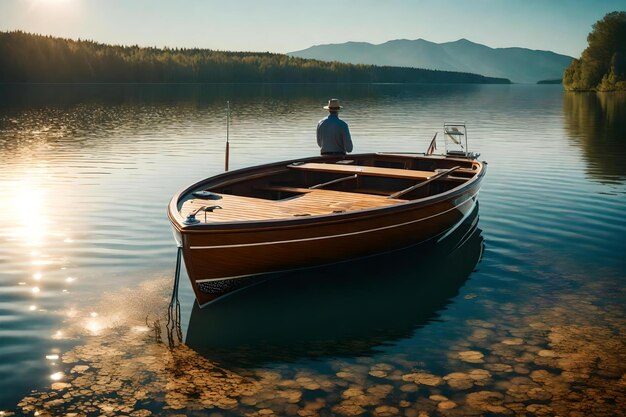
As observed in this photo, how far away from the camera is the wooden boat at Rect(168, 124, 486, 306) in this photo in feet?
30.0

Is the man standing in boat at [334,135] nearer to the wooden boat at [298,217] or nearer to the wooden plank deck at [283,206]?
the wooden boat at [298,217]

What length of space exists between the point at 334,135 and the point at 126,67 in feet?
409

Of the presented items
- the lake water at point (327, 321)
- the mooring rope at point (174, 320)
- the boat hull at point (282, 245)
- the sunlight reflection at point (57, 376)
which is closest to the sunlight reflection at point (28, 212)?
the lake water at point (327, 321)

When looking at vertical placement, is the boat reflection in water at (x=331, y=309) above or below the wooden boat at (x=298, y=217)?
below

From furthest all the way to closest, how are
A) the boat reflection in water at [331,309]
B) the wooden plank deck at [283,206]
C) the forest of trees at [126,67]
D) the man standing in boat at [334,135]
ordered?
the forest of trees at [126,67], the man standing in boat at [334,135], the wooden plank deck at [283,206], the boat reflection in water at [331,309]

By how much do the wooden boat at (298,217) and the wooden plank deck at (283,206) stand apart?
0.05 feet

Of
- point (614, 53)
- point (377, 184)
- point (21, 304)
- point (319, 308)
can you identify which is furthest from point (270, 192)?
point (614, 53)

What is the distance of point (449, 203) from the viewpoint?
1233cm

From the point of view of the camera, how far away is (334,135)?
634 inches

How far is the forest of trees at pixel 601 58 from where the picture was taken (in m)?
119

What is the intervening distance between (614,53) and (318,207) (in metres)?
126

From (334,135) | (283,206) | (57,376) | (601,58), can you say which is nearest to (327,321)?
(283,206)

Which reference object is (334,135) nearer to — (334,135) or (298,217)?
(334,135)

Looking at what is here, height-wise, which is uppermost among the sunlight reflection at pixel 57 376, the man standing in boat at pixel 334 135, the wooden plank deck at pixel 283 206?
the man standing in boat at pixel 334 135
